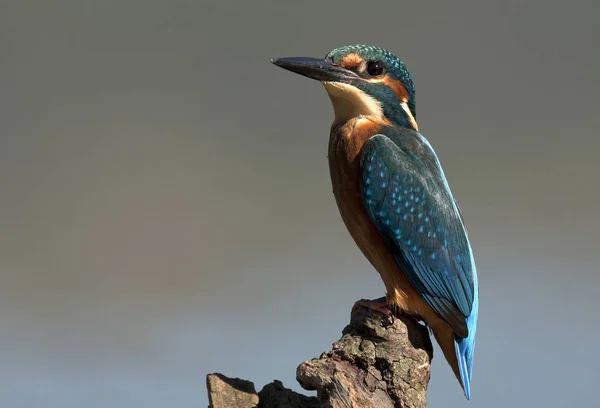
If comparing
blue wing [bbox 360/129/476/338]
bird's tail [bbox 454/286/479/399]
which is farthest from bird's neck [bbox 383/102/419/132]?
bird's tail [bbox 454/286/479/399]

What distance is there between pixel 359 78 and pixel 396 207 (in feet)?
2.70

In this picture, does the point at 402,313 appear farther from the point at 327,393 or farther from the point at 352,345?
the point at 327,393

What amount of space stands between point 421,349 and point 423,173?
101cm

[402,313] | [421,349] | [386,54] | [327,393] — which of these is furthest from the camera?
[386,54]

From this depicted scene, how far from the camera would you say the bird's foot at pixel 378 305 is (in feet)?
12.1

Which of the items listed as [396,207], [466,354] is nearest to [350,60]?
[396,207]

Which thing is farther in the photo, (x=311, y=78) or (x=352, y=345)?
(x=311, y=78)

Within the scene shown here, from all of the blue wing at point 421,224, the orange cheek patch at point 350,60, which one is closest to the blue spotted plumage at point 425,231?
the blue wing at point 421,224

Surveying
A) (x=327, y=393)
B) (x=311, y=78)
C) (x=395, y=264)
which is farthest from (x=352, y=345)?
(x=311, y=78)

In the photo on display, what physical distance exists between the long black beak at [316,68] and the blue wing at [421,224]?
44 centimetres

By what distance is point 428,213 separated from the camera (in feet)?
12.9

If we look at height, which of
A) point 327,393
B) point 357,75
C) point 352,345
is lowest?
point 327,393

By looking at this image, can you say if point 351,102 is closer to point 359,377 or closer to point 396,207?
point 396,207

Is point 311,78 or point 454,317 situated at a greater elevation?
point 311,78
